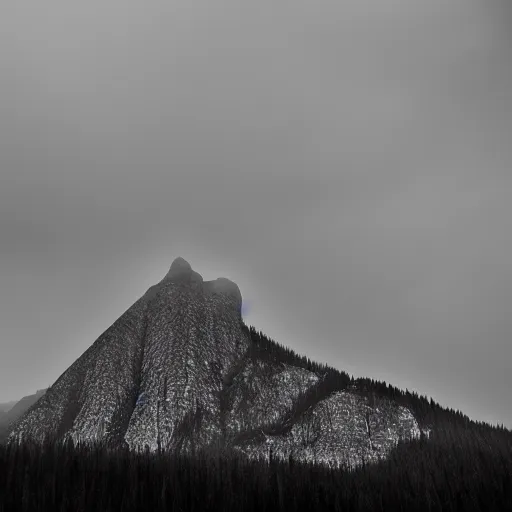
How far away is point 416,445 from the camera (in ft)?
27.9

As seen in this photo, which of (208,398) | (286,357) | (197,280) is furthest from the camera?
(197,280)

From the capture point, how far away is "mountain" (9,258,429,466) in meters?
10.2

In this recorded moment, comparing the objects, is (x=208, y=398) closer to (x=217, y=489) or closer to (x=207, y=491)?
(x=217, y=489)

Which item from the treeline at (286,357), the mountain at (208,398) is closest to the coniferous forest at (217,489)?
the mountain at (208,398)

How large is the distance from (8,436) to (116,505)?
1166 cm

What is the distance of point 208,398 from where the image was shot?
12219 mm

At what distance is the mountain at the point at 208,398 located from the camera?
10.2m

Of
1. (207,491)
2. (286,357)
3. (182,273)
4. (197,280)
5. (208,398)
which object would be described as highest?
(182,273)

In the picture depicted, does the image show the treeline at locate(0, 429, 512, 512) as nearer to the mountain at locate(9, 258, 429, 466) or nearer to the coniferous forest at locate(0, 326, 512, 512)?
the coniferous forest at locate(0, 326, 512, 512)

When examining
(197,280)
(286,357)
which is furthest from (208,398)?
(197,280)

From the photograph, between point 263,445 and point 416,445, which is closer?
point 416,445

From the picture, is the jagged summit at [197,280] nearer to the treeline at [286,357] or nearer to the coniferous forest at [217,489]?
the treeline at [286,357]

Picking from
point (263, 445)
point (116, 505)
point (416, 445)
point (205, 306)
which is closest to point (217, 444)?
point (263, 445)

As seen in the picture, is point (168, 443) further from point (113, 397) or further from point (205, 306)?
point (205, 306)
